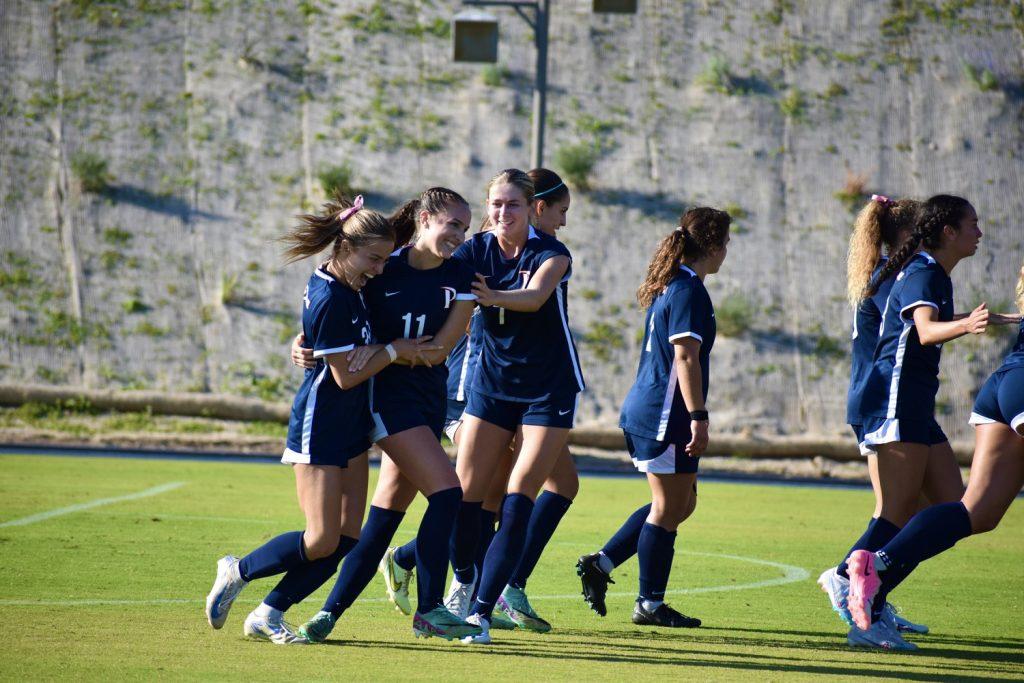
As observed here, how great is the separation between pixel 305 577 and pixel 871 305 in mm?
3567

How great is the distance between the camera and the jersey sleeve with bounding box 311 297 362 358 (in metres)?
5.54

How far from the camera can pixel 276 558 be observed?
569cm

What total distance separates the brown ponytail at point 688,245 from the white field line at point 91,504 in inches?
211

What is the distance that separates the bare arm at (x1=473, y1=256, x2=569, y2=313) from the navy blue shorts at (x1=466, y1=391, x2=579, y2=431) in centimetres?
48

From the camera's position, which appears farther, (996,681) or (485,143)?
(485,143)

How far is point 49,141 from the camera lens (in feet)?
86.2

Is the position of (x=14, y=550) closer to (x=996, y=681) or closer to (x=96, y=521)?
(x=96, y=521)

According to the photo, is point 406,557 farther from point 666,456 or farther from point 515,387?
point 666,456

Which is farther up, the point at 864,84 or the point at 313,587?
the point at 864,84

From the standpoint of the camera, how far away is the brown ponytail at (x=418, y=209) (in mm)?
5914

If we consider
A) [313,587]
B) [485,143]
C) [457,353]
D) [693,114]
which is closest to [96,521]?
[457,353]

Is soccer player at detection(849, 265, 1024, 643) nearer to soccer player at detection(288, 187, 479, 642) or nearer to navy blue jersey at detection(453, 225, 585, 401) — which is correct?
navy blue jersey at detection(453, 225, 585, 401)

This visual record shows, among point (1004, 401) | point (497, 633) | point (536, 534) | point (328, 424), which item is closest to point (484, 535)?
point (536, 534)

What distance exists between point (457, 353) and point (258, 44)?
22198 mm
